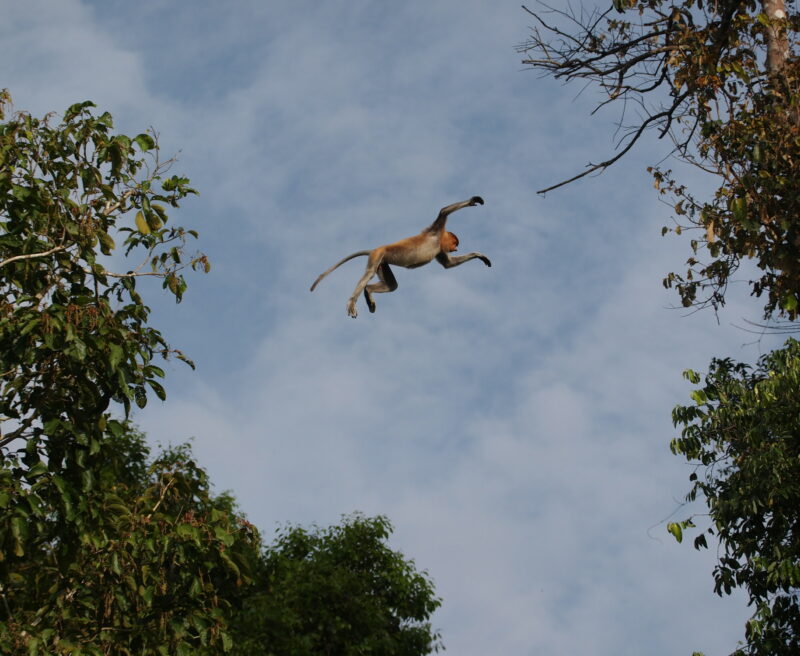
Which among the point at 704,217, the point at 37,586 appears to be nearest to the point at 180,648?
the point at 37,586

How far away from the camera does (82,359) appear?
762cm

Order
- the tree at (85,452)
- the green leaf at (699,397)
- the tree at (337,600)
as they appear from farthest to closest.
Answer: the tree at (337,600) → the green leaf at (699,397) → the tree at (85,452)

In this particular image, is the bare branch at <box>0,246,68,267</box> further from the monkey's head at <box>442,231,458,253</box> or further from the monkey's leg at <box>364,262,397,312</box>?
the monkey's head at <box>442,231,458,253</box>

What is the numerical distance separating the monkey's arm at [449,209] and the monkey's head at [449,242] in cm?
11

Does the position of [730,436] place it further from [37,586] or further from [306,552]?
[306,552]

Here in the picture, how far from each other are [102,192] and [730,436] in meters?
7.22

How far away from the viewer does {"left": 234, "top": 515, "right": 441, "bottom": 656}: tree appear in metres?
20.4

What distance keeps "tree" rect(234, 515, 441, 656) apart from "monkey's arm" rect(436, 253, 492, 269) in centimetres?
1243

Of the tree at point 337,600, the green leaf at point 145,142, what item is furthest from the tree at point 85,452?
the tree at point 337,600

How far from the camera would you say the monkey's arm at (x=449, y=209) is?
25.7 feet

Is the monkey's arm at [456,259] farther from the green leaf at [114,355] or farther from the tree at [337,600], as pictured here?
the tree at [337,600]

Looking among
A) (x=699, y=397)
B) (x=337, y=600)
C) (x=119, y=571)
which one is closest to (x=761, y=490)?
(x=699, y=397)

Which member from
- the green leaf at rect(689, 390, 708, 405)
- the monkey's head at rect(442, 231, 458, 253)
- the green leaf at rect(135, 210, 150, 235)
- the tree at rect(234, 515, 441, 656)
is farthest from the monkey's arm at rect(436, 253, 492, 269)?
the tree at rect(234, 515, 441, 656)

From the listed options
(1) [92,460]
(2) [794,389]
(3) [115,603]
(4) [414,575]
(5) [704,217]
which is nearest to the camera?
(1) [92,460]
